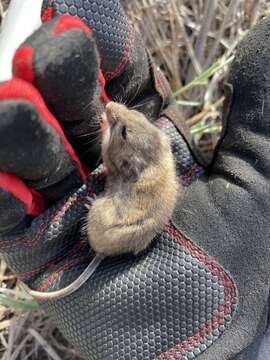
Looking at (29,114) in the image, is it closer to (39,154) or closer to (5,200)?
(39,154)

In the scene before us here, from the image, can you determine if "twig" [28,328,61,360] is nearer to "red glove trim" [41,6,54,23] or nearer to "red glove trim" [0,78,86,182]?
"red glove trim" [0,78,86,182]

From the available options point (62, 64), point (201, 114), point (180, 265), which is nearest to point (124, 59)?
point (62, 64)

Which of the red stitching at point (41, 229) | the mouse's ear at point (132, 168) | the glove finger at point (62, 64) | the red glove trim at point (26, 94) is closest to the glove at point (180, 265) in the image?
the red stitching at point (41, 229)

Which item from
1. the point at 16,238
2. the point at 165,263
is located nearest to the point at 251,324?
the point at 165,263

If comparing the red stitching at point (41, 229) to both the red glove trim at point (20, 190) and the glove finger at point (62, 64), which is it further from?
the glove finger at point (62, 64)

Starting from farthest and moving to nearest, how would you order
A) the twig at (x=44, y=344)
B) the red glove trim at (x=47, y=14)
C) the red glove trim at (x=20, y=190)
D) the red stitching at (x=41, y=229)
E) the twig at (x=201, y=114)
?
the twig at (x=201, y=114), the twig at (x=44, y=344), the red stitching at (x=41, y=229), the red glove trim at (x=47, y=14), the red glove trim at (x=20, y=190)

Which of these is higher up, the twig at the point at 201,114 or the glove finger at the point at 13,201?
the glove finger at the point at 13,201

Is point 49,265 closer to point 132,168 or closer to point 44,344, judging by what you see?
point 132,168
